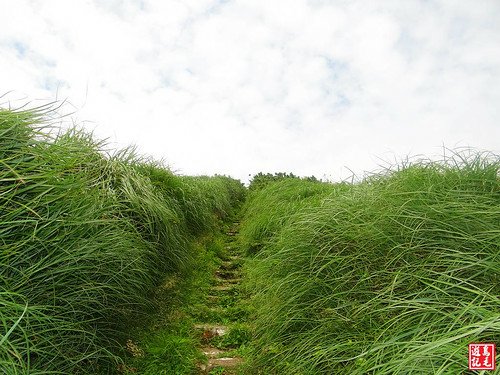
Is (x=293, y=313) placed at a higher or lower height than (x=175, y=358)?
higher

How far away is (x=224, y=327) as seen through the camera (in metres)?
4.65

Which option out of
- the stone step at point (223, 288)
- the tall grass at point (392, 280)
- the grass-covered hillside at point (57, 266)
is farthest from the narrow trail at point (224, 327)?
the grass-covered hillside at point (57, 266)

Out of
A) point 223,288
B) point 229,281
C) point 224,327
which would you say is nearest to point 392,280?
point 224,327

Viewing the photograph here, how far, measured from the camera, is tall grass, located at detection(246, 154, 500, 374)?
2.30m

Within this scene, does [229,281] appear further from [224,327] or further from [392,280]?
[392,280]

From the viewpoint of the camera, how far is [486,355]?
1888 mm

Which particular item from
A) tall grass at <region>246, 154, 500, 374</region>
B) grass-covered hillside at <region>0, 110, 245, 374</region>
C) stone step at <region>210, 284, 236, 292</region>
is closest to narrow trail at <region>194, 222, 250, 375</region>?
stone step at <region>210, 284, 236, 292</region>

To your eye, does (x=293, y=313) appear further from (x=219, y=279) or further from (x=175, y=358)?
(x=219, y=279)

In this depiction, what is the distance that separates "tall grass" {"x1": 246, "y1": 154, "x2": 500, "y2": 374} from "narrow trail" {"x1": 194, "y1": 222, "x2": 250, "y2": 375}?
0.44 metres

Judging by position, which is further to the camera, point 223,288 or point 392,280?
point 223,288

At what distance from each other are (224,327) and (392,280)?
2.37m

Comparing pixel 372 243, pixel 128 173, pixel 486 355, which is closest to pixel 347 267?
pixel 372 243

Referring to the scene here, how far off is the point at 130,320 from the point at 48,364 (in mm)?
1216

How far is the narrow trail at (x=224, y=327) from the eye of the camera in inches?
153
